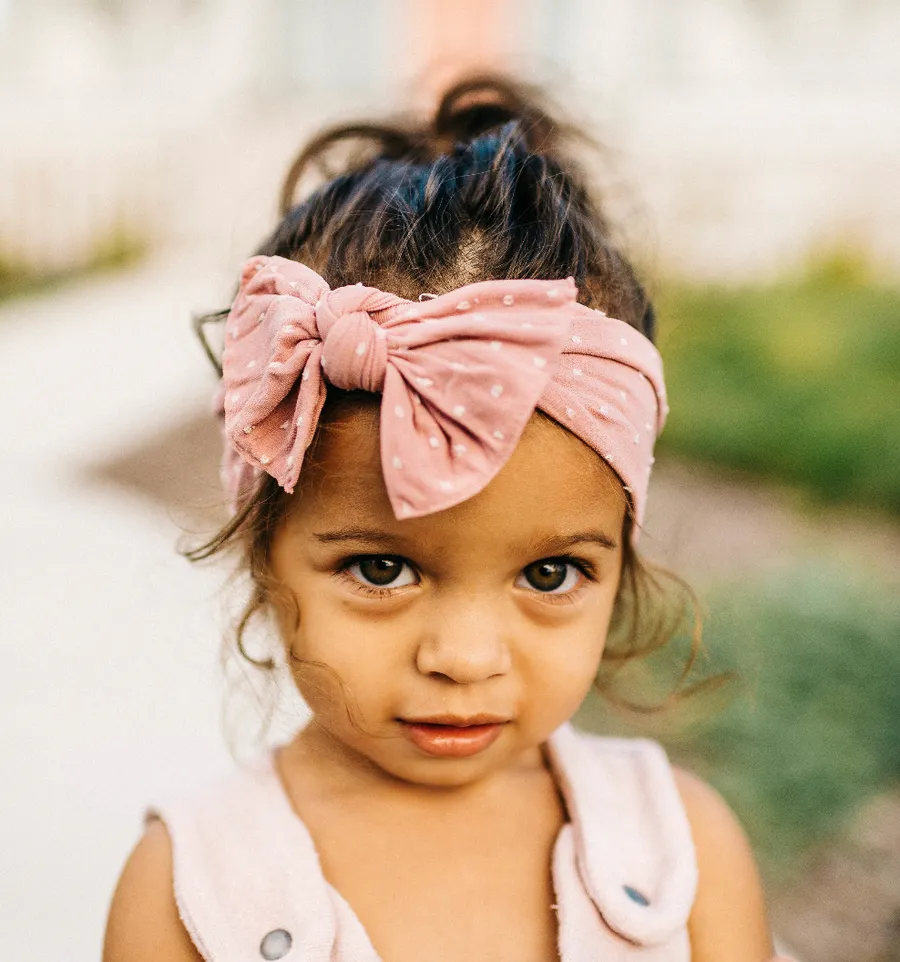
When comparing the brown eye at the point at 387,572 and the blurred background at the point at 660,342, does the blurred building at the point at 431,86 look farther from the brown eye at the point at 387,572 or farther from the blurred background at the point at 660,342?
→ the brown eye at the point at 387,572

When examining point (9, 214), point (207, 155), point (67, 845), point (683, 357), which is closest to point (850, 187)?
point (683, 357)

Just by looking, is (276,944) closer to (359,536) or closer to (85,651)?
(359,536)

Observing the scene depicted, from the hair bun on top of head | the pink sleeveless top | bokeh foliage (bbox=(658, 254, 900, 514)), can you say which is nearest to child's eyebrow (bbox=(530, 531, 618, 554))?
the pink sleeveless top

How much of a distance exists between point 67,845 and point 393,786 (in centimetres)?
118

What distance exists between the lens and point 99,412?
176 inches

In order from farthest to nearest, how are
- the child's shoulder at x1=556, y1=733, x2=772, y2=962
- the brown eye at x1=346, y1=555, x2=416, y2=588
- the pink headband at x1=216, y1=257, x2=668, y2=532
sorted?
the child's shoulder at x1=556, y1=733, x2=772, y2=962 → the brown eye at x1=346, y1=555, x2=416, y2=588 → the pink headband at x1=216, y1=257, x2=668, y2=532

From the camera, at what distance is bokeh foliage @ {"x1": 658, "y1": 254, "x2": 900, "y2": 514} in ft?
13.4

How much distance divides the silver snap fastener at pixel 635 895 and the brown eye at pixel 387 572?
55cm

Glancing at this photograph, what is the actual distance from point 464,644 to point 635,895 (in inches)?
19.8

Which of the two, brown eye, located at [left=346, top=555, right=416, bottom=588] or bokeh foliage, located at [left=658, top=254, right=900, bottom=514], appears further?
bokeh foliage, located at [left=658, top=254, right=900, bottom=514]

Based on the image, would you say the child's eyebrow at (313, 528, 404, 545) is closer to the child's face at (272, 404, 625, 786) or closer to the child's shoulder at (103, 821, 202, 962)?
the child's face at (272, 404, 625, 786)

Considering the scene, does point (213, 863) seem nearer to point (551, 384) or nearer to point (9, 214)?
point (551, 384)

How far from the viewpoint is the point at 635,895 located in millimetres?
1503

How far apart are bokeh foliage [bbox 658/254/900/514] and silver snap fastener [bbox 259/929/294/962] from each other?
299 centimetres
